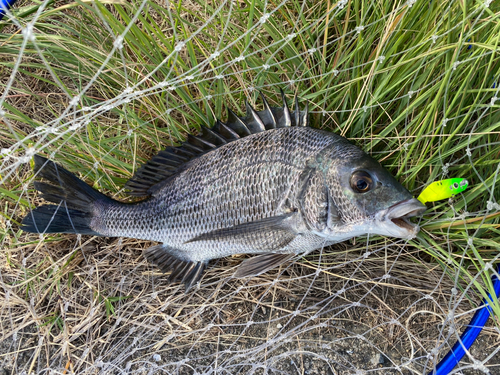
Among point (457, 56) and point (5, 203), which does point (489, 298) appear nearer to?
point (457, 56)

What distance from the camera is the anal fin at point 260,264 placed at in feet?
6.56

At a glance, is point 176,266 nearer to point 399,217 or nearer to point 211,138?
point 211,138

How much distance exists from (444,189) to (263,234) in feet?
3.03

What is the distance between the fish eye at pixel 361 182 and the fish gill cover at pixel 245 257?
328mm

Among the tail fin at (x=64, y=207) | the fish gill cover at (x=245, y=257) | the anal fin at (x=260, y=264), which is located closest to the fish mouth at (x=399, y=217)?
the fish gill cover at (x=245, y=257)

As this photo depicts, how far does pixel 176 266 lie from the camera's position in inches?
85.2

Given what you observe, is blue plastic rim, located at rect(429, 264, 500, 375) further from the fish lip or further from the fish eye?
the fish eye

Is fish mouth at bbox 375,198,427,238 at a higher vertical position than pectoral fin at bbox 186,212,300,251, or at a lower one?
lower

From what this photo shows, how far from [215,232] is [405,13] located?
4.90ft

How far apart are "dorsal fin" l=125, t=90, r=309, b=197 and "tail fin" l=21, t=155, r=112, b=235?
247 millimetres

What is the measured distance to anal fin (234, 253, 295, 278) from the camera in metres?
2.00

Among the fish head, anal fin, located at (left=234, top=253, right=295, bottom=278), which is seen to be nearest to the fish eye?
the fish head

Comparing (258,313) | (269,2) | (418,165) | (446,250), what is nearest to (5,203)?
(258,313)

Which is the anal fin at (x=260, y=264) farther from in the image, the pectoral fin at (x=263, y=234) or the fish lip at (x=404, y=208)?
the fish lip at (x=404, y=208)
